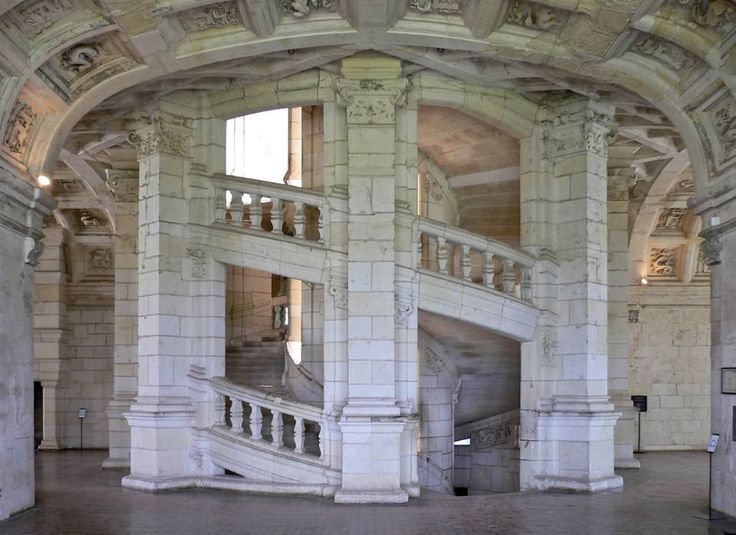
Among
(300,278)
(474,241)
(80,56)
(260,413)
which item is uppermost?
(80,56)

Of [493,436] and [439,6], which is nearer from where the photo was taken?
[439,6]

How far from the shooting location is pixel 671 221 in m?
18.2

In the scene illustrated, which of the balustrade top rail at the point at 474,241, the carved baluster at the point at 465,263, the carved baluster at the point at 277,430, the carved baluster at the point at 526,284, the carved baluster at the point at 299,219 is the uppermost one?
the carved baluster at the point at 299,219

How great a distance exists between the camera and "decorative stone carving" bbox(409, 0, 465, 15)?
9.24 meters

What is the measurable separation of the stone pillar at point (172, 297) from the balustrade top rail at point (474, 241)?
2.95 m

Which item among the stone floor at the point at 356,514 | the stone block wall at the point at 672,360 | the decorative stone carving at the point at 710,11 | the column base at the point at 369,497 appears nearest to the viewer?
the decorative stone carving at the point at 710,11

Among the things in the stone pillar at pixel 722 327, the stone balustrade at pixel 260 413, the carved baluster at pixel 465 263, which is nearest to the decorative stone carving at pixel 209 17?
the carved baluster at pixel 465 263

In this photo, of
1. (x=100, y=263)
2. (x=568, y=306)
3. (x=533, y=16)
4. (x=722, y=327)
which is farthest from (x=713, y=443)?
(x=100, y=263)

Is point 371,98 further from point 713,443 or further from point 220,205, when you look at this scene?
point 713,443

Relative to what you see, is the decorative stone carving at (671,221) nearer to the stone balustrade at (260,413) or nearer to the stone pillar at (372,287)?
the stone pillar at (372,287)

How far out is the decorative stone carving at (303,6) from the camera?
9.19 metres

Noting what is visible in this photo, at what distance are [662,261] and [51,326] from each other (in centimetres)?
1370

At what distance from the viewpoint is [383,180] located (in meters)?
10.5

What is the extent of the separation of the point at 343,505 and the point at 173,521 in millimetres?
2023
